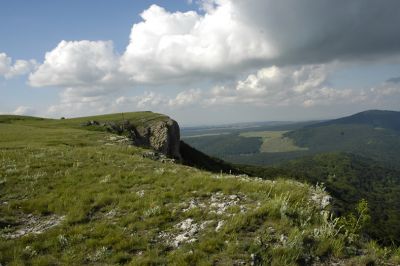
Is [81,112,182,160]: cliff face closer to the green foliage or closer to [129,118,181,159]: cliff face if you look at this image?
[129,118,181,159]: cliff face

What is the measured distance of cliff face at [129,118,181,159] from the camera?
7304 cm

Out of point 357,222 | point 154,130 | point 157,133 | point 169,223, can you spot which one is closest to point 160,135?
point 157,133

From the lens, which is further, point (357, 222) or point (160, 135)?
point (160, 135)

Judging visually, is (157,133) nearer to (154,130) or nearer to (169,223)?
(154,130)

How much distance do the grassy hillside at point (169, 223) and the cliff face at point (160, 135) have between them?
55023 mm

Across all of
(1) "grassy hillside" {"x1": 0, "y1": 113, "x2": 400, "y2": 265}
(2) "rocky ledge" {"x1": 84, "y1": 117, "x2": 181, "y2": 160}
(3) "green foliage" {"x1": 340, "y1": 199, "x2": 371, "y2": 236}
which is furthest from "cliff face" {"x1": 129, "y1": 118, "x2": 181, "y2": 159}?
(3) "green foliage" {"x1": 340, "y1": 199, "x2": 371, "y2": 236}

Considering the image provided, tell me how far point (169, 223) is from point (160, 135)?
6610 cm

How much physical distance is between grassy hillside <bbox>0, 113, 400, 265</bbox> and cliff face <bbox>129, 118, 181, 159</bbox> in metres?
55.0

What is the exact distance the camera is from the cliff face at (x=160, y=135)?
240 feet

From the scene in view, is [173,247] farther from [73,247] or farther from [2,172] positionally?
[2,172]

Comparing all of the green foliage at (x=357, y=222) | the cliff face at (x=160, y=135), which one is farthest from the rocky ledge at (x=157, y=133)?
the green foliage at (x=357, y=222)

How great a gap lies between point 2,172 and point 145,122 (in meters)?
61.5

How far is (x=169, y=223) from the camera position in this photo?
10680 millimetres

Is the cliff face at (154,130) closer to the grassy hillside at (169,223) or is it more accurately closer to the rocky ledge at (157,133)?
the rocky ledge at (157,133)
